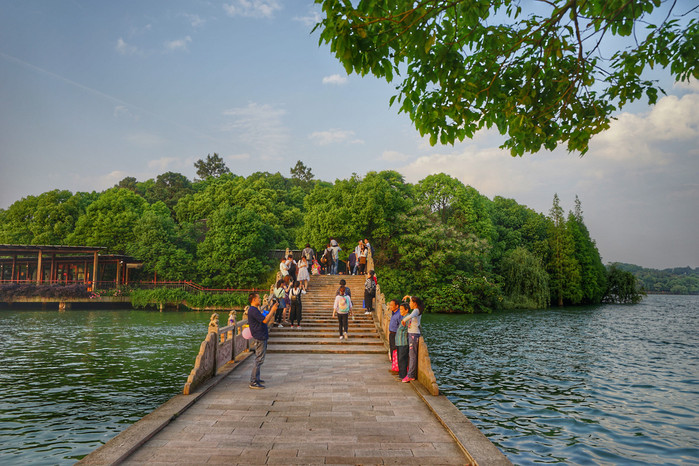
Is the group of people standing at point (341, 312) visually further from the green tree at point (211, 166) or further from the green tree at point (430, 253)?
the green tree at point (211, 166)

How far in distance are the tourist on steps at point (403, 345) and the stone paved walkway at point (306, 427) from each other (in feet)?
1.26

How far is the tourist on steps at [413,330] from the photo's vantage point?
10914 mm

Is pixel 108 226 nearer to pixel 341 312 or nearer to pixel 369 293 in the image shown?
pixel 369 293

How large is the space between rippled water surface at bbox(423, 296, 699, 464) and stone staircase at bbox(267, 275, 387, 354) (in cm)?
304

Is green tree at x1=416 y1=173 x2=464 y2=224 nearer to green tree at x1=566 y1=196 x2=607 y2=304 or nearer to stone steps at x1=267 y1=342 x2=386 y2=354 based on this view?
green tree at x1=566 y1=196 x2=607 y2=304

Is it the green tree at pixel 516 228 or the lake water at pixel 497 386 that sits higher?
the green tree at pixel 516 228

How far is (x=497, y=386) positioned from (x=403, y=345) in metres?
5.51

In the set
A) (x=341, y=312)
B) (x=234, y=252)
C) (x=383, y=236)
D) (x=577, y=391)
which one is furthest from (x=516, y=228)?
(x=341, y=312)

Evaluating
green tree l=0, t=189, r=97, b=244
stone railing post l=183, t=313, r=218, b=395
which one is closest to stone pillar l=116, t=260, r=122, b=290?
green tree l=0, t=189, r=97, b=244

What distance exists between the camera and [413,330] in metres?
11.0

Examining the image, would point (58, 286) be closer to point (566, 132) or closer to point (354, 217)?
point (354, 217)

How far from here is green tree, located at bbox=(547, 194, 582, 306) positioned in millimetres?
54406

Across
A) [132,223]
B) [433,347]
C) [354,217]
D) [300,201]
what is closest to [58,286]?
[132,223]

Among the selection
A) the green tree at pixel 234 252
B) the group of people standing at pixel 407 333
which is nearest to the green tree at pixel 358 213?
the green tree at pixel 234 252
